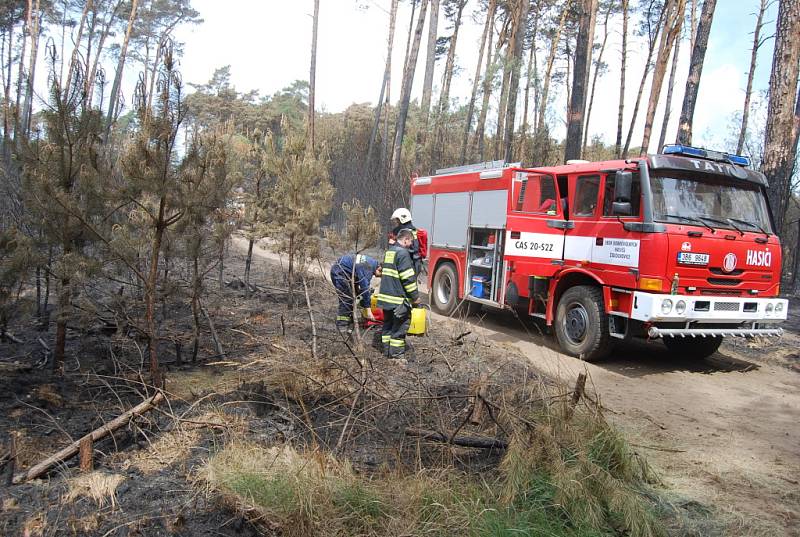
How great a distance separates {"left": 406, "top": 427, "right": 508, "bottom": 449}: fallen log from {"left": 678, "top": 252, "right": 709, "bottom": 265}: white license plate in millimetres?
3811

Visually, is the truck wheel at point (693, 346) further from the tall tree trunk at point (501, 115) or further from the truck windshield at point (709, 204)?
the tall tree trunk at point (501, 115)

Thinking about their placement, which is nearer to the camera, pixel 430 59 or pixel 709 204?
pixel 709 204

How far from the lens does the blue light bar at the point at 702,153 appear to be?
7012mm

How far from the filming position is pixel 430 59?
21.9 meters

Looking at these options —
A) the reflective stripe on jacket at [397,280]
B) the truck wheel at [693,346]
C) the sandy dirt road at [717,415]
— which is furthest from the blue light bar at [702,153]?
the reflective stripe on jacket at [397,280]

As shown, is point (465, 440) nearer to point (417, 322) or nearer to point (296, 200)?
point (417, 322)

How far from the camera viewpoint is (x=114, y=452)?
384cm

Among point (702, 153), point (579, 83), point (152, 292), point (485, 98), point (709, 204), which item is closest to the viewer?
point (152, 292)

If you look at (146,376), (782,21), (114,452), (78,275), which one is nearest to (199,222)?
(78,275)

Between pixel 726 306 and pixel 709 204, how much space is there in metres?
1.23

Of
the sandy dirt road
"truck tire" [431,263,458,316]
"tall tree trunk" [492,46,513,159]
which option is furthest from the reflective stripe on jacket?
"tall tree trunk" [492,46,513,159]

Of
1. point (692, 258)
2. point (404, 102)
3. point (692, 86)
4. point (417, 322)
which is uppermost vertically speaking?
point (404, 102)

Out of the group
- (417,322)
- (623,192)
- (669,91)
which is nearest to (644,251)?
(623,192)

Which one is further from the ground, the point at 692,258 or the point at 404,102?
Result: the point at 404,102
